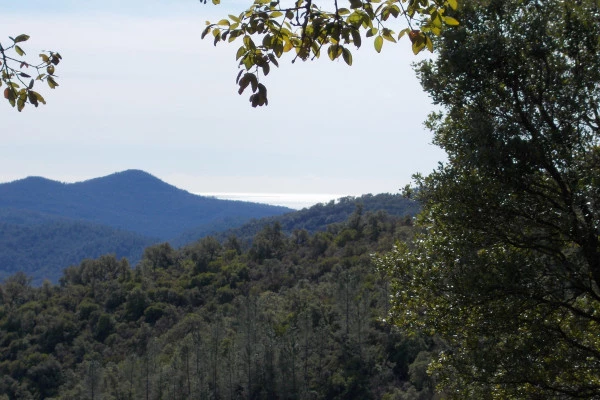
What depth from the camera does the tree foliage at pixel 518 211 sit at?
6.45 meters

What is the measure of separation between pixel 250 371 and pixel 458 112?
28.9 m

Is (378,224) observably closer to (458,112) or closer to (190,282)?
(190,282)

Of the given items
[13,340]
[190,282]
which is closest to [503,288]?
[13,340]

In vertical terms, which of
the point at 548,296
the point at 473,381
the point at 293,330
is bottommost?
the point at 293,330

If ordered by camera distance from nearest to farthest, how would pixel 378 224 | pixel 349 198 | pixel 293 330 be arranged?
pixel 293 330 < pixel 378 224 < pixel 349 198

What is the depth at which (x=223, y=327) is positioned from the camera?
39.3 meters

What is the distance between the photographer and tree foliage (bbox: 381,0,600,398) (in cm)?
645

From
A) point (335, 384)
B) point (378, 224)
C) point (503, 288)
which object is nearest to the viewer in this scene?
point (503, 288)

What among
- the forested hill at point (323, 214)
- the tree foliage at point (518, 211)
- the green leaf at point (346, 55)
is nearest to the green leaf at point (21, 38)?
the green leaf at point (346, 55)

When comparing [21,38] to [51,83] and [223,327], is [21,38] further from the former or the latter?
[223,327]

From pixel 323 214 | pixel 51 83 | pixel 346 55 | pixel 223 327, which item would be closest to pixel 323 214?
pixel 323 214

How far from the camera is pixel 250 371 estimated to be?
34.2 metres

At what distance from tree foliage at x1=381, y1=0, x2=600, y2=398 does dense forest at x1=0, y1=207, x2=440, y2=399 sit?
616cm

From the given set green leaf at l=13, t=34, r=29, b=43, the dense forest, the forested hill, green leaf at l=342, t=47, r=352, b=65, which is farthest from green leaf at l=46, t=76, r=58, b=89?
the forested hill
